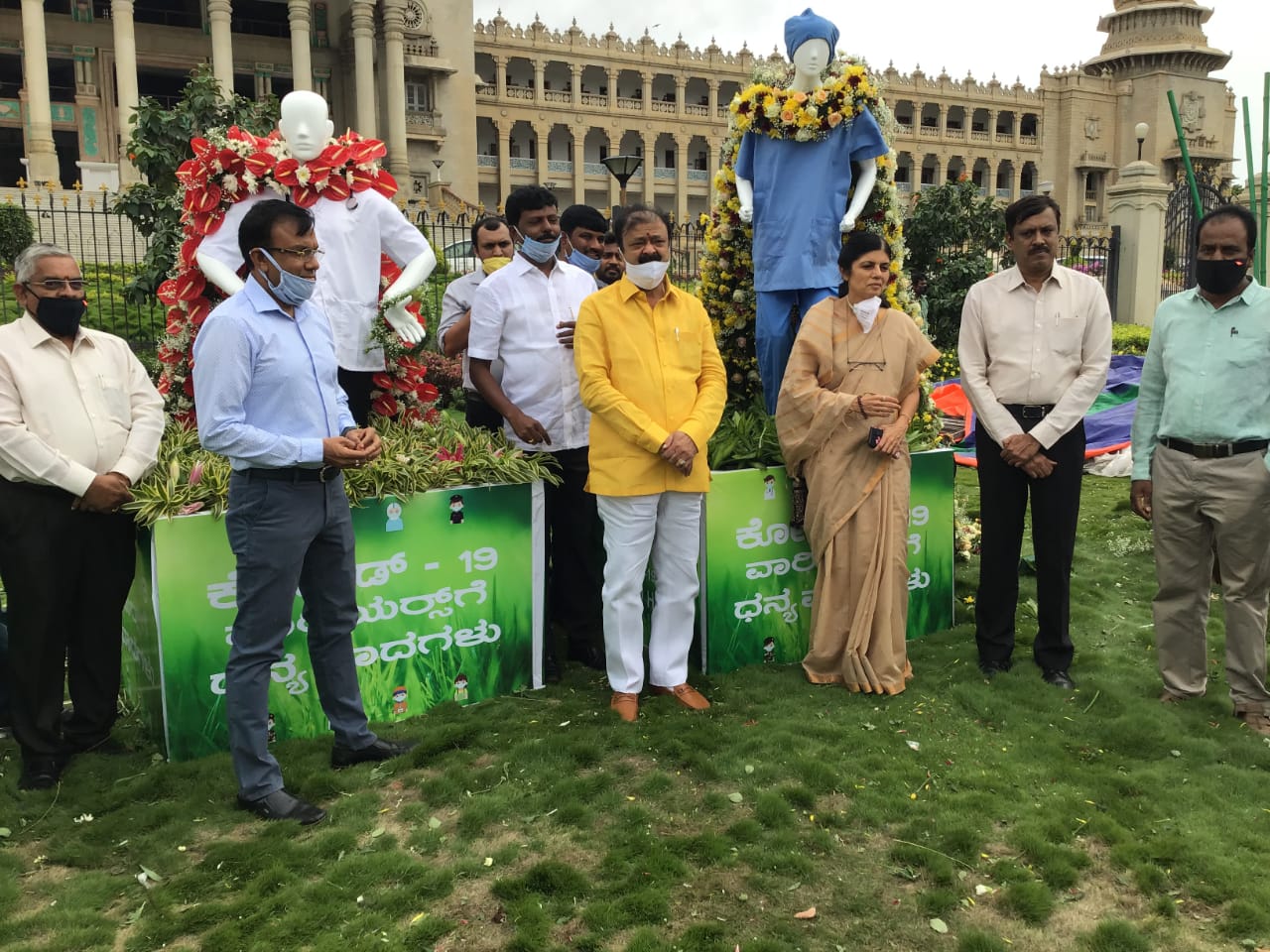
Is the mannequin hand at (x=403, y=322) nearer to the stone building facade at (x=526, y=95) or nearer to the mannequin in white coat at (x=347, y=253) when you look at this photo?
the mannequin in white coat at (x=347, y=253)

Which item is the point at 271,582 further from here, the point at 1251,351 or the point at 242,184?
the point at 1251,351

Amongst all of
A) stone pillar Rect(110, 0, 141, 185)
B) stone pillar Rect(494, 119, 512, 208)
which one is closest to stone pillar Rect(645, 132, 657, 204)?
stone pillar Rect(494, 119, 512, 208)

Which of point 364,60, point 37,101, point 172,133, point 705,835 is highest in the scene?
point 364,60

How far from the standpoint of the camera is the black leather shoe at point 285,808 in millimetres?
3098

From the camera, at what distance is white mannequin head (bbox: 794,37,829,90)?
4.66 metres

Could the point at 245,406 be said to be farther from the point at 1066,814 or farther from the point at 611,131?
the point at 611,131

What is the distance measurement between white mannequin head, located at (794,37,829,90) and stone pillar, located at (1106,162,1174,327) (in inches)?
457

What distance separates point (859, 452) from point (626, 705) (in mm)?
1423

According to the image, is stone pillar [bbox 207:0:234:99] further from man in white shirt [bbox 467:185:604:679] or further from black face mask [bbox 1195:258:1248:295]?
black face mask [bbox 1195:258:1248:295]

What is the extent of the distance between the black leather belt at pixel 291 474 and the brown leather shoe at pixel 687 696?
1704mm

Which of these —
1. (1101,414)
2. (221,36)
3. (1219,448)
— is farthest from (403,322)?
(221,36)

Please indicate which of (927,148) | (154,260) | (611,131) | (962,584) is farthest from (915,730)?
(927,148)

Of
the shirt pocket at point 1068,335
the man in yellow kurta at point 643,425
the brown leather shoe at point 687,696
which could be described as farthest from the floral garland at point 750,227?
the brown leather shoe at point 687,696

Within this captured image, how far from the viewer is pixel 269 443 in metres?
2.89
